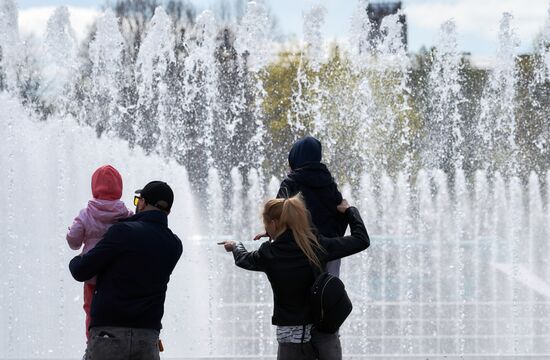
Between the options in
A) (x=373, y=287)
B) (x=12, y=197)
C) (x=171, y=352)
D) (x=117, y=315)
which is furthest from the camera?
(x=373, y=287)

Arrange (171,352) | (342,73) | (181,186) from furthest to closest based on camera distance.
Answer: (342,73) → (181,186) → (171,352)

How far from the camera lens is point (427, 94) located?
2455 cm

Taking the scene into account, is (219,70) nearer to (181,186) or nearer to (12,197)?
(181,186)

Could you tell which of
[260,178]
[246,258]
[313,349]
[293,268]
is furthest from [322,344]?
[260,178]

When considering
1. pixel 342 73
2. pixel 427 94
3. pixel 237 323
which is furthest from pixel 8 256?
pixel 427 94

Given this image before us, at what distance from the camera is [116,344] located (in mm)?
4461

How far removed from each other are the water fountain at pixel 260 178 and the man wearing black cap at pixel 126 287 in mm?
2595

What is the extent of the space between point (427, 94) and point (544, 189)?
443 cm

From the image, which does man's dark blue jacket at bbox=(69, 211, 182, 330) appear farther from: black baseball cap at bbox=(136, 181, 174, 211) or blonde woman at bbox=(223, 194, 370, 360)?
blonde woman at bbox=(223, 194, 370, 360)

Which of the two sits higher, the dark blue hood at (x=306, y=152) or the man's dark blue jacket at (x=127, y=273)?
the dark blue hood at (x=306, y=152)

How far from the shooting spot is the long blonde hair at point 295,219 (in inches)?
175

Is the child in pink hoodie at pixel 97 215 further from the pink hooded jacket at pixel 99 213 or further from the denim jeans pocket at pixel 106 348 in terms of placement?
the denim jeans pocket at pixel 106 348

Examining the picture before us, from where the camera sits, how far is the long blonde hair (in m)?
4.45

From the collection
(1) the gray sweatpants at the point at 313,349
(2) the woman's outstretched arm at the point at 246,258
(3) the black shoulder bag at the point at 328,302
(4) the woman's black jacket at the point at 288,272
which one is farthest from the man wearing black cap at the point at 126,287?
(3) the black shoulder bag at the point at 328,302
